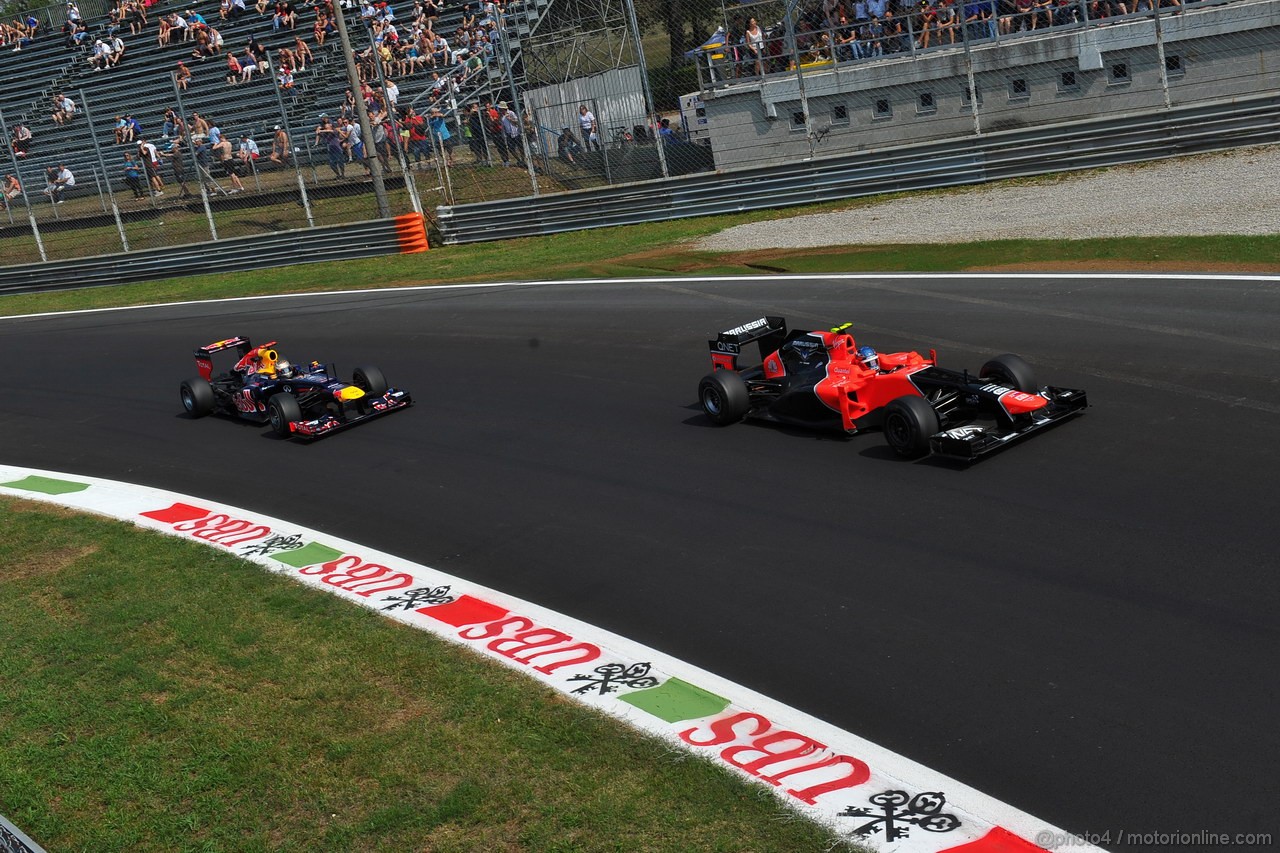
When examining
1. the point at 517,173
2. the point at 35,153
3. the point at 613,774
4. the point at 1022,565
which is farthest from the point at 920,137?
the point at 35,153

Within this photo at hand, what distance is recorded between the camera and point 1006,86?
73.7ft

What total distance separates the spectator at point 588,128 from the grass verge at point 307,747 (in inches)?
667

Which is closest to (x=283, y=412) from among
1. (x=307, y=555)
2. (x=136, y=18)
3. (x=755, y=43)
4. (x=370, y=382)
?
(x=370, y=382)

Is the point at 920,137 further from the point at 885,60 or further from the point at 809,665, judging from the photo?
the point at 809,665

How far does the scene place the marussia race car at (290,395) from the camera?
42.8 feet

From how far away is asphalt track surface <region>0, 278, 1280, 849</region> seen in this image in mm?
5848

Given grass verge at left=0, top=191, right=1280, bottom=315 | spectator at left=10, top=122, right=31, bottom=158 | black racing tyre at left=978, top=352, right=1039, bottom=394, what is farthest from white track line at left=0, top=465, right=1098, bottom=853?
spectator at left=10, top=122, right=31, bottom=158

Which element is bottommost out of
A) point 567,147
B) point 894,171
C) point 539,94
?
point 894,171

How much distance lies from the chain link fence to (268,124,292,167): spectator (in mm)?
67

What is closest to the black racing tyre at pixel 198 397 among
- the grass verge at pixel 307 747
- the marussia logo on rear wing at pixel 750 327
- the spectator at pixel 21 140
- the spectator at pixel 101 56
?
the grass verge at pixel 307 747

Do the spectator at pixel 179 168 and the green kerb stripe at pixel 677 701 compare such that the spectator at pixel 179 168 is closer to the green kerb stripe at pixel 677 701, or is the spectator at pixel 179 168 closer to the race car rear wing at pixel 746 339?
the race car rear wing at pixel 746 339

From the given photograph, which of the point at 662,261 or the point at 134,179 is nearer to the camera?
the point at 662,261

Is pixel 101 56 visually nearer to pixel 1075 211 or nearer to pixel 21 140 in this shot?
pixel 21 140

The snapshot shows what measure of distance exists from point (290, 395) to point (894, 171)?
501 inches
